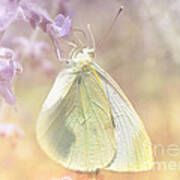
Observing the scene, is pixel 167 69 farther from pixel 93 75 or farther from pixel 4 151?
pixel 93 75

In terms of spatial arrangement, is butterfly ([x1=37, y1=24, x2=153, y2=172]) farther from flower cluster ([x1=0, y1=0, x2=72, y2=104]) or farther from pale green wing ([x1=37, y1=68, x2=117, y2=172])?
flower cluster ([x1=0, y1=0, x2=72, y2=104])

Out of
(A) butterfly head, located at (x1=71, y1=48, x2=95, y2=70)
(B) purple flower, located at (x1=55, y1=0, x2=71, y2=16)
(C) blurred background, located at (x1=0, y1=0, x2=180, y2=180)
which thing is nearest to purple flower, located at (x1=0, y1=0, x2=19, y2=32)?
(A) butterfly head, located at (x1=71, y1=48, x2=95, y2=70)

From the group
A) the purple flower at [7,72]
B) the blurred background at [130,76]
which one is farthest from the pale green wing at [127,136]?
the blurred background at [130,76]

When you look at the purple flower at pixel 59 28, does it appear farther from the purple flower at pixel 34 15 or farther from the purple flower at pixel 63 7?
the purple flower at pixel 63 7

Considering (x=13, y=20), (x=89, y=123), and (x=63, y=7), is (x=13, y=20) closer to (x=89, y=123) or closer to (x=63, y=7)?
(x=89, y=123)

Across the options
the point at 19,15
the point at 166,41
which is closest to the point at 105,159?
the point at 19,15
